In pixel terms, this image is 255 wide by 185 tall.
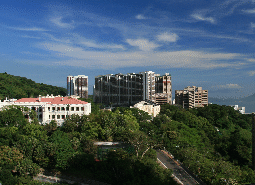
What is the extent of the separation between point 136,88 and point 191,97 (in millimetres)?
30312

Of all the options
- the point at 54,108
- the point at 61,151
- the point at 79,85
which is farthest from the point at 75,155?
the point at 79,85

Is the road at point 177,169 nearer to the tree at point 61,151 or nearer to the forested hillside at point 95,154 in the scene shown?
the forested hillside at point 95,154

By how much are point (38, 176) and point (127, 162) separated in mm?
11114

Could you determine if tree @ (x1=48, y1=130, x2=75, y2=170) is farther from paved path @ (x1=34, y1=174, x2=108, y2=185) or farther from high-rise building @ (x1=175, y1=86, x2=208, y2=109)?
high-rise building @ (x1=175, y1=86, x2=208, y2=109)

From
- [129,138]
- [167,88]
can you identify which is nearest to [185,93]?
[167,88]

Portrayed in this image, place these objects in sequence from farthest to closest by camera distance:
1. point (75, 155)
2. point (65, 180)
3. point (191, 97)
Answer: point (191, 97)
point (75, 155)
point (65, 180)

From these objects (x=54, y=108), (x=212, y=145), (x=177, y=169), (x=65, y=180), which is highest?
(x=54, y=108)

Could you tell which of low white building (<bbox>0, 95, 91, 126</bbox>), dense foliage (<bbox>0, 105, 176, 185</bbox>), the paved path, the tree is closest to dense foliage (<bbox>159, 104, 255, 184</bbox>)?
dense foliage (<bbox>0, 105, 176, 185</bbox>)

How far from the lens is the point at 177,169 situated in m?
30.5

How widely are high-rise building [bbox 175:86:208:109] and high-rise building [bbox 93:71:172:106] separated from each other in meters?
15.1

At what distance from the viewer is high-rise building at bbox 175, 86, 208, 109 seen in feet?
340

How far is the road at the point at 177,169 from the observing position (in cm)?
2732

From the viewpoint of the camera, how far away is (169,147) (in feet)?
123

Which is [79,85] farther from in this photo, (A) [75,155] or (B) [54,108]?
(A) [75,155]
